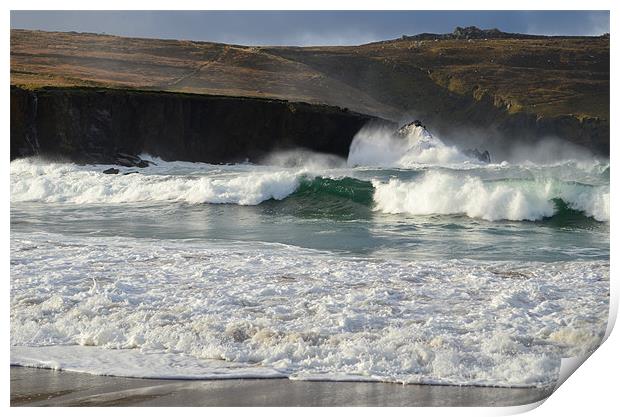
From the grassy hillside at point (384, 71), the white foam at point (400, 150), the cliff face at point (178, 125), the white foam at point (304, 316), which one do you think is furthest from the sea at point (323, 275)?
the cliff face at point (178, 125)

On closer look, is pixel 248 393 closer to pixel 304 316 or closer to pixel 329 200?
pixel 304 316

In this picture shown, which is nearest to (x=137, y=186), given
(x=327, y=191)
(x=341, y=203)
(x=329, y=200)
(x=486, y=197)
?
(x=327, y=191)

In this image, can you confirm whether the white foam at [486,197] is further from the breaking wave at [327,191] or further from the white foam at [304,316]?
the white foam at [304,316]

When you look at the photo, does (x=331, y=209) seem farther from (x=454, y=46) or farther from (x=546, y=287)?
(x=546, y=287)

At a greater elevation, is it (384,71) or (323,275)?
(384,71)

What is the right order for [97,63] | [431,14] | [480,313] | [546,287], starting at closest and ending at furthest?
[480,313] → [546,287] → [431,14] → [97,63]

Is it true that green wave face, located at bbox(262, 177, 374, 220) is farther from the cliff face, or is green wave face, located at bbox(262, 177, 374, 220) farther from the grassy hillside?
the cliff face

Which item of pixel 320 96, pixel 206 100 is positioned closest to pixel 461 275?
pixel 320 96
